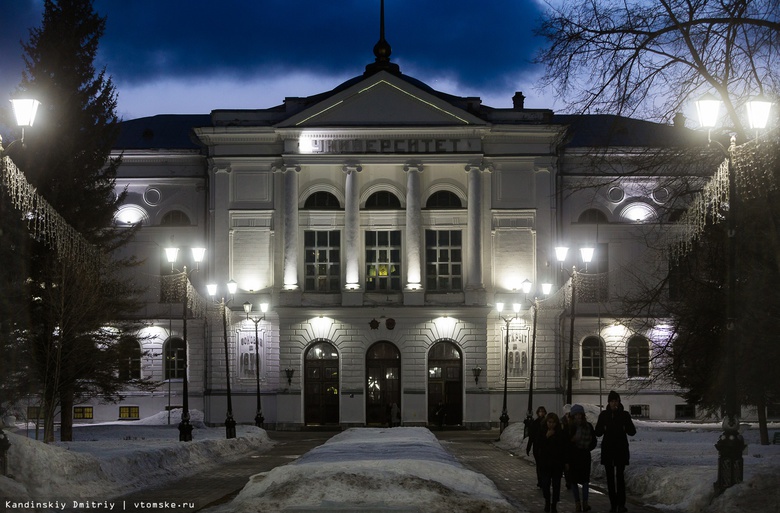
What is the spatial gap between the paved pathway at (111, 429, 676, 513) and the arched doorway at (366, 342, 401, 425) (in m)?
13.9

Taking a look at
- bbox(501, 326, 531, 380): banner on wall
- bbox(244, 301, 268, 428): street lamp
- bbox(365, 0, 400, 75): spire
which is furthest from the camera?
bbox(365, 0, 400, 75): spire

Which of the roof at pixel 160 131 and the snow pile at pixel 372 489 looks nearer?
the snow pile at pixel 372 489

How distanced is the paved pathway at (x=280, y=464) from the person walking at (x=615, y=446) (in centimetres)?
59

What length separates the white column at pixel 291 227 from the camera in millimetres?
60219

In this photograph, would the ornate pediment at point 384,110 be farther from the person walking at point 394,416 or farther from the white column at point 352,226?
the person walking at point 394,416

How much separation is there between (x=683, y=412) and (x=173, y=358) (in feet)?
90.1

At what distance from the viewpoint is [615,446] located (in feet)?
68.1

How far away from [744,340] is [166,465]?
627 inches

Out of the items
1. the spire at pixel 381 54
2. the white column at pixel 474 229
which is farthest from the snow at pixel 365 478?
the spire at pixel 381 54

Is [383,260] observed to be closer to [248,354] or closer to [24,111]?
[248,354]

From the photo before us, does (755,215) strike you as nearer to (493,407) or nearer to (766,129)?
(766,129)

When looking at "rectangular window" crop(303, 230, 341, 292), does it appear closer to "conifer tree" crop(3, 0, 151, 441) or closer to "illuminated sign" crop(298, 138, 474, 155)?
"illuminated sign" crop(298, 138, 474, 155)

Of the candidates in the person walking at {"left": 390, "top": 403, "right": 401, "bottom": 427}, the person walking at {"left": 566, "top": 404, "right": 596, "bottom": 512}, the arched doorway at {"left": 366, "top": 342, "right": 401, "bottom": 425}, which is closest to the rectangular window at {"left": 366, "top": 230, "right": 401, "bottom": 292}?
the arched doorway at {"left": 366, "top": 342, "right": 401, "bottom": 425}

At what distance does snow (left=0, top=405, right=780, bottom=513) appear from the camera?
19062 millimetres
